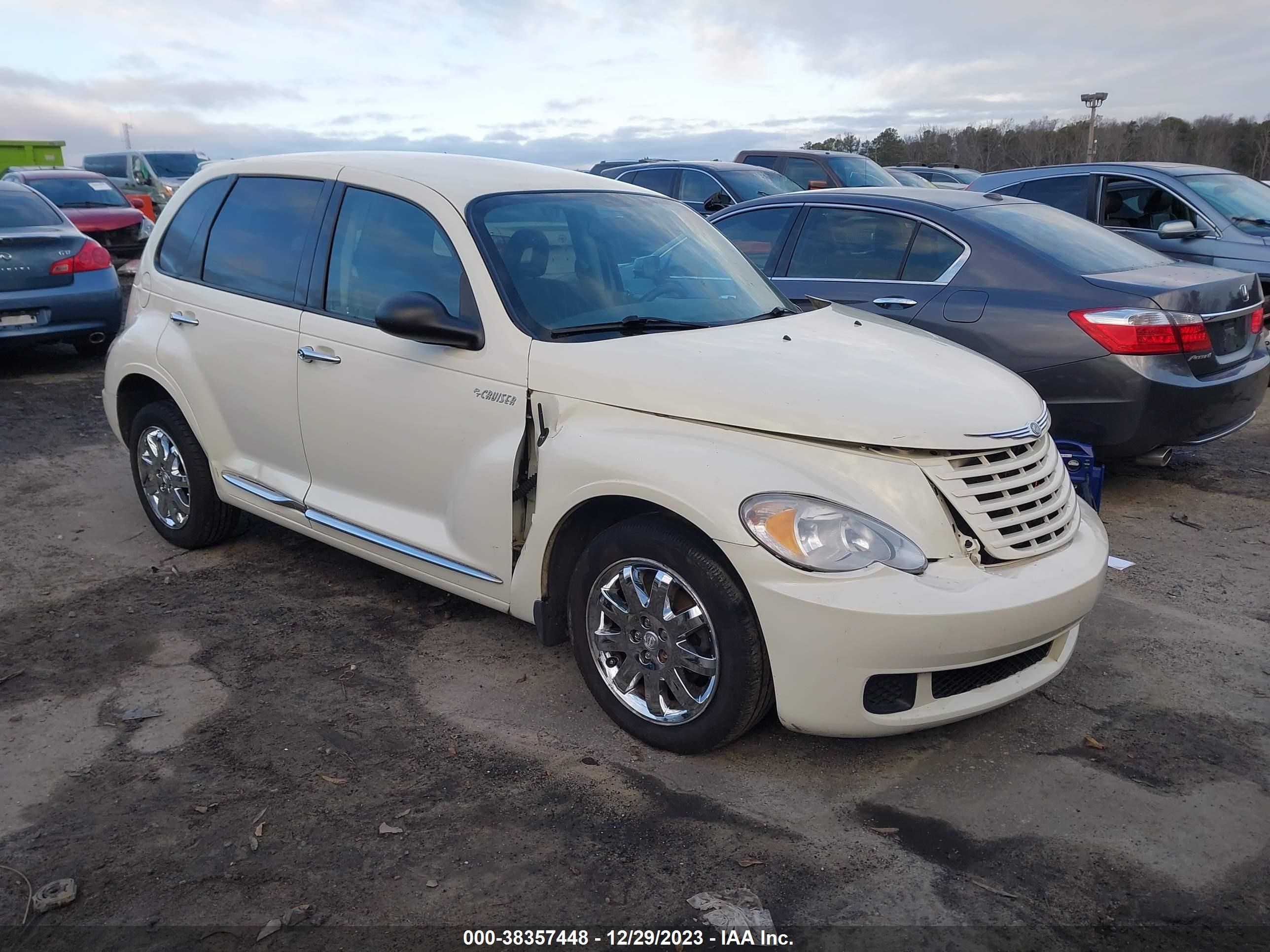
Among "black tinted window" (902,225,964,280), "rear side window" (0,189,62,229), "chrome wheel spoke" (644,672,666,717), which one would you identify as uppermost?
"rear side window" (0,189,62,229)

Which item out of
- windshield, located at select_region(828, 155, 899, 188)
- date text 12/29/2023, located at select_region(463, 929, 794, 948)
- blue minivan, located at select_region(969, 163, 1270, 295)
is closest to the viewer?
date text 12/29/2023, located at select_region(463, 929, 794, 948)

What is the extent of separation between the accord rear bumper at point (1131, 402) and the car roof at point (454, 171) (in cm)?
245

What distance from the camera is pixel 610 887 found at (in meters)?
2.71

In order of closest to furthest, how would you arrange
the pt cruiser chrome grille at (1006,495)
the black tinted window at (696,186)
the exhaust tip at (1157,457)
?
the pt cruiser chrome grille at (1006,495)
the exhaust tip at (1157,457)
the black tinted window at (696,186)

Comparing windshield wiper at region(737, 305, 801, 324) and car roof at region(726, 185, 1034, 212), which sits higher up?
car roof at region(726, 185, 1034, 212)

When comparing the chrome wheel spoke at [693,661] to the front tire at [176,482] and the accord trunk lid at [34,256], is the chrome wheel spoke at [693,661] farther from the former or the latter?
the accord trunk lid at [34,256]

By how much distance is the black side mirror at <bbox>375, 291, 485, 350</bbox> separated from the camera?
3.56m


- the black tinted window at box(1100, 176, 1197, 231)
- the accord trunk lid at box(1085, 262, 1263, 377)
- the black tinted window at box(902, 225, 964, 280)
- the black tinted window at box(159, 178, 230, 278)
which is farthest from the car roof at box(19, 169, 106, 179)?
the accord trunk lid at box(1085, 262, 1263, 377)

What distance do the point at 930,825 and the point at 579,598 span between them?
4.19 ft

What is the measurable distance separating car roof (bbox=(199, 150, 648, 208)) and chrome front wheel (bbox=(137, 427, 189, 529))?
1.33 meters

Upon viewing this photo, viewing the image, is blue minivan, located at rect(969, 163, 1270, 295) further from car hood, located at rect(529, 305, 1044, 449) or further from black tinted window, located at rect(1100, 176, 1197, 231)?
car hood, located at rect(529, 305, 1044, 449)

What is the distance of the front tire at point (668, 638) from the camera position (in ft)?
10.1

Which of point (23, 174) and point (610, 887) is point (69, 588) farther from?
point (23, 174)

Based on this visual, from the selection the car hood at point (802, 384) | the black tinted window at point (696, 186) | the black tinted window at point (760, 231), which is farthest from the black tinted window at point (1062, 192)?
the car hood at point (802, 384)
